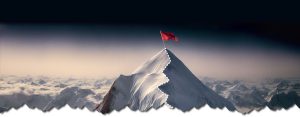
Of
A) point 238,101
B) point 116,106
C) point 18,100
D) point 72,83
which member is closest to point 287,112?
point 238,101

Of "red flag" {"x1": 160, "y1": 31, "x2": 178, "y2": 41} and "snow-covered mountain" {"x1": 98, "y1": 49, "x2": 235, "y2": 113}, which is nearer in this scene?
"snow-covered mountain" {"x1": 98, "y1": 49, "x2": 235, "y2": 113}

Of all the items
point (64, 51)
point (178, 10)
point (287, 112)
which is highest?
point (178, 10)

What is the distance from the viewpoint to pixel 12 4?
7.38 metres

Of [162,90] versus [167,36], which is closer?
[167,36]

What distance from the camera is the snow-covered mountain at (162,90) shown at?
737 centimetres

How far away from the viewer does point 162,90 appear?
773cm

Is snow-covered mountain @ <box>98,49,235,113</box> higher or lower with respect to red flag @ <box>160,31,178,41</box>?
lower

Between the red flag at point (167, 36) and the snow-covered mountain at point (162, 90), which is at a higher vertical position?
the red flag at point (167, 36)

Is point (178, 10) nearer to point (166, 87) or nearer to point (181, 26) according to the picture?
point (181, 26)

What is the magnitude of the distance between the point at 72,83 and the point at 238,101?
84.0 inches

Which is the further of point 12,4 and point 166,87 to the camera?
point 166,87

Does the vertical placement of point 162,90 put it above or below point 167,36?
below

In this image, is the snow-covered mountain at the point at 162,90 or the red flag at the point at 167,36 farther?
the red flag at the point at 167,36

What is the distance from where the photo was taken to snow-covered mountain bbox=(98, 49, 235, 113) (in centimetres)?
737
